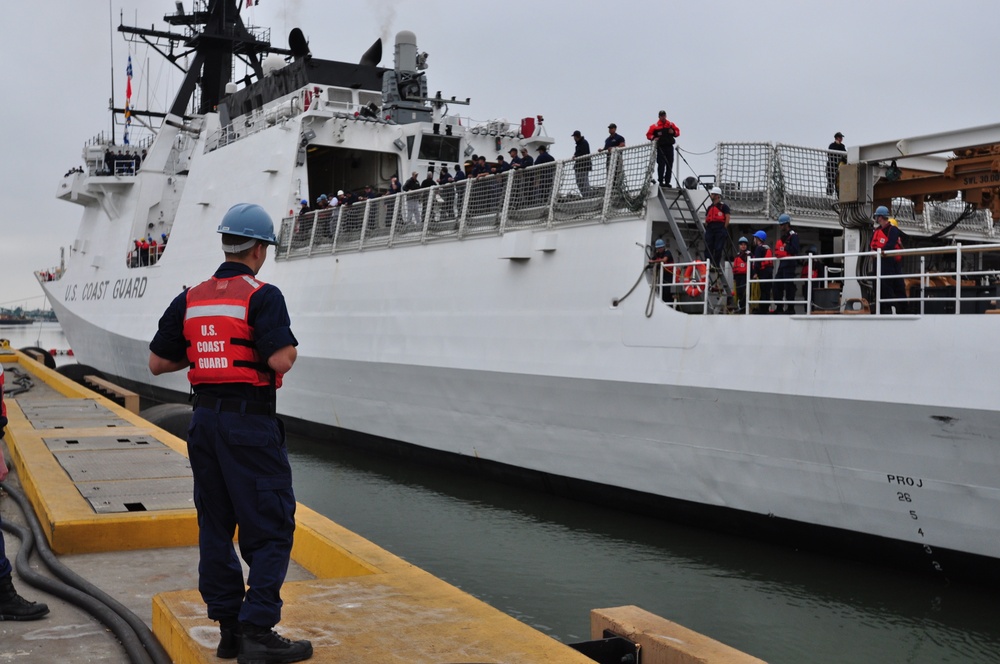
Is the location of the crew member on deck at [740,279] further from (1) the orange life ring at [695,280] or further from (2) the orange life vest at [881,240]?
(2) the orange life vest at [881,240]

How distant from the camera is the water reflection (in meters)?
7.66

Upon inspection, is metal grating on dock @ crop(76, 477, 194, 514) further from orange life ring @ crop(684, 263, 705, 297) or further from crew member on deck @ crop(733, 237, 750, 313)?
crew member on deck @ crop(733, 237, 750, 313)

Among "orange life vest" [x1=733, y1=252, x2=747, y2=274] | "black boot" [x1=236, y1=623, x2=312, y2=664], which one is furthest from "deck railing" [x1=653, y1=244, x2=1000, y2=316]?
"black boot" [x1=236, y1=623, x2=312, y2=664]

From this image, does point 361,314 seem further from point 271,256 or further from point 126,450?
point 126,450

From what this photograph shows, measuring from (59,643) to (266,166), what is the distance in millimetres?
15431

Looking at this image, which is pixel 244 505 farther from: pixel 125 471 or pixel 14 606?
pixel 125 471

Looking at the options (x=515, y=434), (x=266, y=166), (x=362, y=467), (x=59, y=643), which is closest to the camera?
(x=59, y=643)

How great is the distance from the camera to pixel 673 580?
29.9 feet

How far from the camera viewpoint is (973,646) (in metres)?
7.50

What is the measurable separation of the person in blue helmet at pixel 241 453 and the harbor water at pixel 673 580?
439 centimetres

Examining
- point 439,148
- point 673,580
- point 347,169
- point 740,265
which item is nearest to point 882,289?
point 740,265

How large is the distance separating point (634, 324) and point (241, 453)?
26.6 feet

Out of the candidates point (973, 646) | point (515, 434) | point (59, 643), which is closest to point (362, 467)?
point (515, 434)

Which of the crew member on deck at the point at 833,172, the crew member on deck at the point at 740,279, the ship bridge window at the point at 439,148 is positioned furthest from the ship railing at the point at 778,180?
the ship bridge window at the point at 439,148
